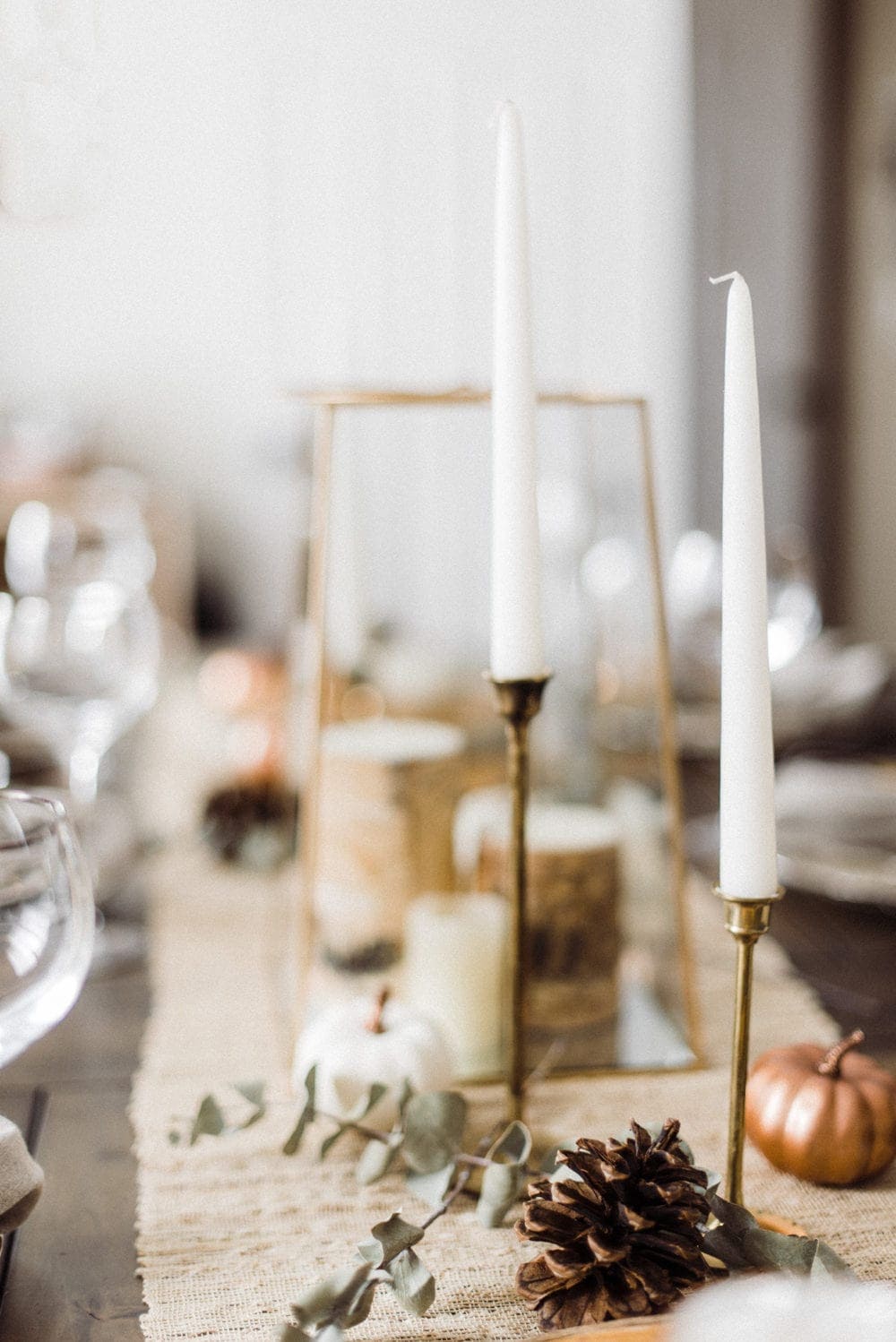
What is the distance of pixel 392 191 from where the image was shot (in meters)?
3.79

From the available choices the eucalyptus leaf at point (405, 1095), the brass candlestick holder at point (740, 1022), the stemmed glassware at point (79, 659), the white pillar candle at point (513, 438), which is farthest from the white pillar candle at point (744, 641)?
the stemmed glassware at point (79, 659)

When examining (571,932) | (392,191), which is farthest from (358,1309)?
(392,191)

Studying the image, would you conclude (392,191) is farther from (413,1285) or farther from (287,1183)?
(413,1285)

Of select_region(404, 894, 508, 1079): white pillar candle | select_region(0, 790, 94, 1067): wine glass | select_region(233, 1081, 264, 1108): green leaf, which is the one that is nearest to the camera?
select_region(0, 790, 94, 1067): wine glass

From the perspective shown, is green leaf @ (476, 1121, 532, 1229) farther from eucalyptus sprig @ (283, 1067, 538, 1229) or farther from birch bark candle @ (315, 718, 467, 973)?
birch bark candle @ (315, 718, 467, 973)

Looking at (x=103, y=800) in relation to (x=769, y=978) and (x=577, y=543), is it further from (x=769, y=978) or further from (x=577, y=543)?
(x=769, y=978)

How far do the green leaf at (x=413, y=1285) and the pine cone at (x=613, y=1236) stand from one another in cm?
4

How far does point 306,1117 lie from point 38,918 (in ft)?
0.55

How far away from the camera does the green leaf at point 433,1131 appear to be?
606 mm

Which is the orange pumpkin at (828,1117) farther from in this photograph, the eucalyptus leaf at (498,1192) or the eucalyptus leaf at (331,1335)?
the eucalyptus leaf at (331,1335)

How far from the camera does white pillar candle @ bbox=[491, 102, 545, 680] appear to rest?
57 centimetres

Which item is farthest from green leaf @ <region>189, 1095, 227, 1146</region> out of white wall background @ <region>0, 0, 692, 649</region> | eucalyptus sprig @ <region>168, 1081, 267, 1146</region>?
white wall background @ <region>0, 0, 692, 649</region>

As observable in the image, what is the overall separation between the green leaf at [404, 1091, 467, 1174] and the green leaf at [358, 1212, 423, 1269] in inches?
3.8

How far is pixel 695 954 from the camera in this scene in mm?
963
